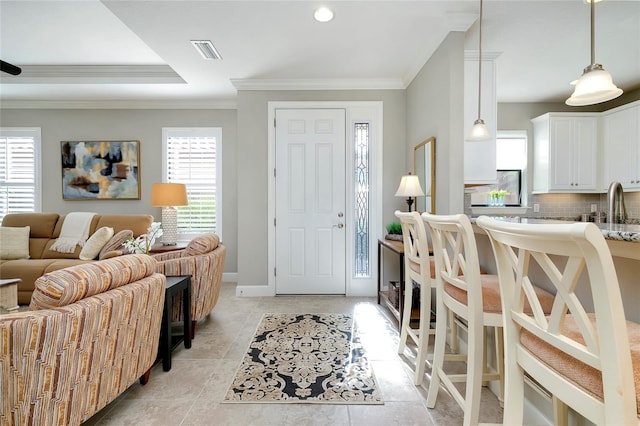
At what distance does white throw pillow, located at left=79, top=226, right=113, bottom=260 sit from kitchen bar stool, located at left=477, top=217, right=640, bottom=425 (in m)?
4.11

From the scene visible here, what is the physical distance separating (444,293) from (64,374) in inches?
72.0

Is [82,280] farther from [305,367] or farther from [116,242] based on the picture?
[116,242]

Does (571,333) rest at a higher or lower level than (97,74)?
lower

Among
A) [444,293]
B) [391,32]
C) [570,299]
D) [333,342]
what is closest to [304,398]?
[333,342]

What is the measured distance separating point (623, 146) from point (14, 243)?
7.68 m

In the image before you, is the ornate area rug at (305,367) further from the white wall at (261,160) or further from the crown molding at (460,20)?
the crown molding at (460,20)

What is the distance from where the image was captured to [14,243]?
144 inches

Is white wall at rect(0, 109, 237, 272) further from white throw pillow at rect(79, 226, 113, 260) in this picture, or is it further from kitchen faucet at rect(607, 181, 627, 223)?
kitchen faucet at rect(607, 181, 627, 223)

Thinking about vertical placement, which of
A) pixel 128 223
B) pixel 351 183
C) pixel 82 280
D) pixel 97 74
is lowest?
pixel 82 280

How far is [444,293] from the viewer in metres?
1.66

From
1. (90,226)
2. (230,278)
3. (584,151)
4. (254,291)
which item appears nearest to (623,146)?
(584,151)

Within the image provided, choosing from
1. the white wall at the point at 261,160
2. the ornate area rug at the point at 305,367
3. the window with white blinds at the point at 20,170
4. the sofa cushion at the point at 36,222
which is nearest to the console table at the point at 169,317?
the ornate area rug at the point at 305,367

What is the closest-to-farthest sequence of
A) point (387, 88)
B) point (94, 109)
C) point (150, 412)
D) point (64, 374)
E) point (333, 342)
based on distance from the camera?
point (64, 374) → point (150, 412) → point (333, 342) → point (387, 88) → point (94, 109)

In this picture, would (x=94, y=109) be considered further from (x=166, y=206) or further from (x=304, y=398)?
(x=304, y=398)
